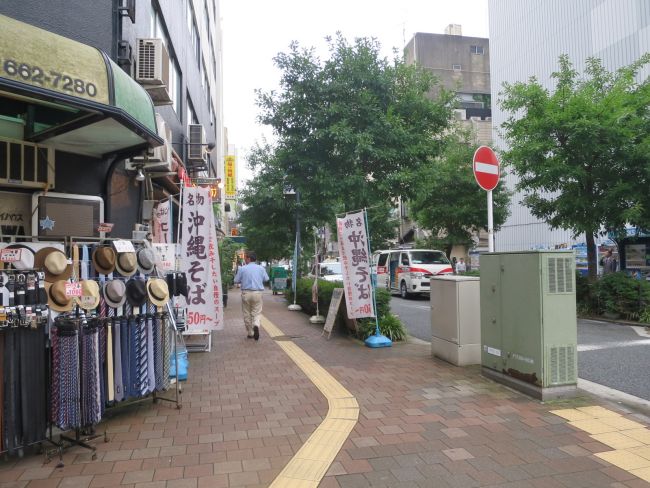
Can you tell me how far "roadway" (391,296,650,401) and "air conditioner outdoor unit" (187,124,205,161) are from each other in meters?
7.20

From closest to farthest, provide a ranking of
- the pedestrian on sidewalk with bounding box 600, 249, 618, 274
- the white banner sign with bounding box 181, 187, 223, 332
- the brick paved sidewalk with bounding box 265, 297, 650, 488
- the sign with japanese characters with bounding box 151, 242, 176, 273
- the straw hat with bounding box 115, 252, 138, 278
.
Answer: the brick paved sidewalk with bounding box 265, 297, 650, 488 → the straw hat with bounding box 115, 252, 138, 278 → the sign with japanese characters with bounding box 151, 242, 176, 273 → the white banner sign with bounding box 181, 187, 223, 332 → the pedestrian on sidewalk with bounding box 600, 249, 618, 274

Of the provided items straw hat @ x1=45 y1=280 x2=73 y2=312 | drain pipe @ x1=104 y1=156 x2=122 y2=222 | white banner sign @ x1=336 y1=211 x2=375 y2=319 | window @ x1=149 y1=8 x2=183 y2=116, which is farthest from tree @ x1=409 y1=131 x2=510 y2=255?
straw hat @ x1=45 y1=280 x2=73 y2=312

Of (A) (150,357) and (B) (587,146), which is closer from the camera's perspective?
(A) (150,357)

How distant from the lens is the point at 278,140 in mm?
11383

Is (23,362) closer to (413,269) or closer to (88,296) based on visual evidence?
(88,296)

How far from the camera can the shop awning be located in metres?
4.42

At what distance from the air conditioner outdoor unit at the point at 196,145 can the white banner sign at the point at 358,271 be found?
21.5ft

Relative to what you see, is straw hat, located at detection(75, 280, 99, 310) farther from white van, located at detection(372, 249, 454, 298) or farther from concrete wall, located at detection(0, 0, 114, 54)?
white van, located at detection(372, 249, 454, 298)

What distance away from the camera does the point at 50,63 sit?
4.64 m

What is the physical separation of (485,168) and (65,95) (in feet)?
16.8

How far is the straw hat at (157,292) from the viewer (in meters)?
5.09

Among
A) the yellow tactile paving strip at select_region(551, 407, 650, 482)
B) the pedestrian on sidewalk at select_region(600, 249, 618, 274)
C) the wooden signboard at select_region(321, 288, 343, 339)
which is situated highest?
the pedestrian on sidewalk at select_region(600, 249, 618, 274)

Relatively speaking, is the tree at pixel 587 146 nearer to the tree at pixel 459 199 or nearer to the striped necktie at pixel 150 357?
the tree at pixel 459 199

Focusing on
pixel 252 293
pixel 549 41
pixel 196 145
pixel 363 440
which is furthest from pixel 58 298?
pixel 549 41
